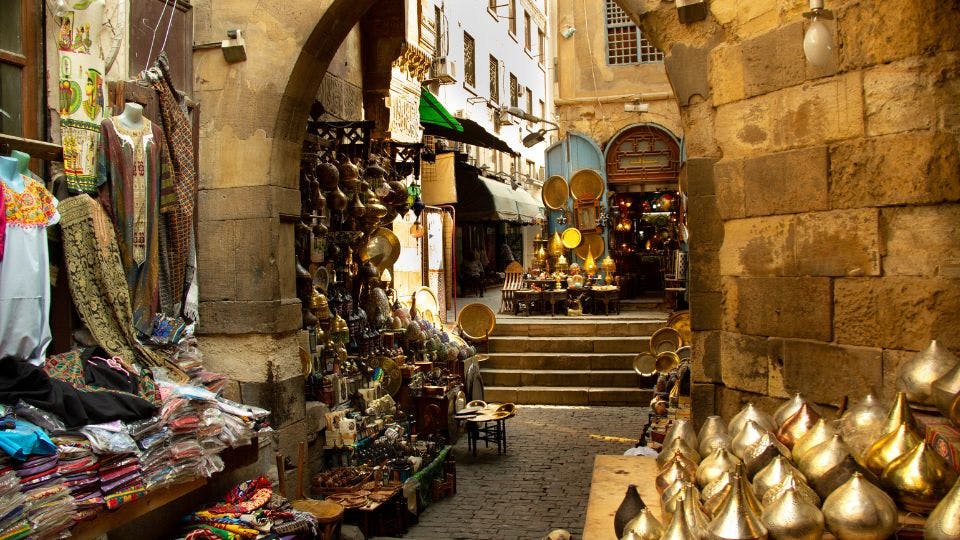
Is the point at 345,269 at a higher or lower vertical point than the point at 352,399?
higher

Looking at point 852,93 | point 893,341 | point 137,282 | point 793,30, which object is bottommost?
point 893,341

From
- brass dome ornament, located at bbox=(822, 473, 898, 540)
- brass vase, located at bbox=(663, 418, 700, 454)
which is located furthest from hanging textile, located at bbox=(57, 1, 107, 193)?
brass dome ornament, located at bbox=(822, 473, 898, 540)

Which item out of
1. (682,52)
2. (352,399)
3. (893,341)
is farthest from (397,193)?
(893,341)

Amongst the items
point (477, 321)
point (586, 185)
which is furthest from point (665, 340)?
point (586, 185)

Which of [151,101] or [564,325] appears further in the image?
[564,325]

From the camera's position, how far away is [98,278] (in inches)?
179

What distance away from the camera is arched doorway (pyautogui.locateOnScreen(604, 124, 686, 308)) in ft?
59.4

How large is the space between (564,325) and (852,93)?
9067 millimetres

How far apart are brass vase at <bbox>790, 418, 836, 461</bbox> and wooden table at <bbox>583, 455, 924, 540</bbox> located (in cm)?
37

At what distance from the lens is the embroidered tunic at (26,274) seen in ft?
12.5

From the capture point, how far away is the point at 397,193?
30.4 ft

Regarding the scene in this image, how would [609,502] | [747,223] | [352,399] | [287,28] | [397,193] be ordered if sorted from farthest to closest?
[397,193]
[352,399]
[287,28]
[747,223]
[609,502]

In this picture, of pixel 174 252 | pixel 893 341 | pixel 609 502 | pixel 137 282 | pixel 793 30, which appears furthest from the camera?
pixel 174 252

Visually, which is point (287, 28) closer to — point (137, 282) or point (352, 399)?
point (137, 282)
